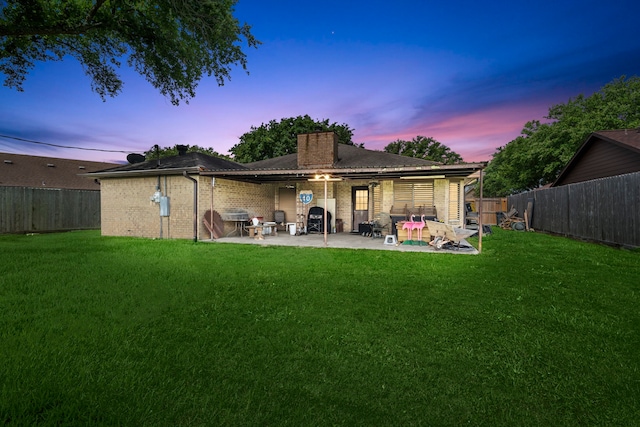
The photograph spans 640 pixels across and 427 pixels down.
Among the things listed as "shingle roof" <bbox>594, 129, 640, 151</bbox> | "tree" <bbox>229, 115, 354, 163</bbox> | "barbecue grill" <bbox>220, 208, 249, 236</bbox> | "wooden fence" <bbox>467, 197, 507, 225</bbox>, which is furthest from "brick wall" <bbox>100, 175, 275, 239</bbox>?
"wooden fence" <bbox>467, 197, 507, 225</bbox>

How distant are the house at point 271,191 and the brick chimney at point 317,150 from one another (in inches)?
2.0

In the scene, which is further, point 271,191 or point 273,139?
point 273,139

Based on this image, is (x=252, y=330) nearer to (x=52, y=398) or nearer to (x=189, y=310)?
(x=189, y=310)

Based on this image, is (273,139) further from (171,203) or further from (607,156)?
(607,156)

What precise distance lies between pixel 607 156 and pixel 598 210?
6.18 metres

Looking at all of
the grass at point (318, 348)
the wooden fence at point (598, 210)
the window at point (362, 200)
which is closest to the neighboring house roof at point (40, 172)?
the window at point (362, 200)

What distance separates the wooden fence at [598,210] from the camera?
8.05m

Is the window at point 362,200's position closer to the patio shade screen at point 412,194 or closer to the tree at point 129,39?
the patio shade screen at point 412,194

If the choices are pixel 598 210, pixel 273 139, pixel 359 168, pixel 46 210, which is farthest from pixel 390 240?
pixel 273 139

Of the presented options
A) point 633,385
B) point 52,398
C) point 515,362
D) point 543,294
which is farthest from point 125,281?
point 543,294

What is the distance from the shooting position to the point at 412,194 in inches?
498

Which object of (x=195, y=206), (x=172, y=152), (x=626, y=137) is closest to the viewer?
(x=195, y=206)

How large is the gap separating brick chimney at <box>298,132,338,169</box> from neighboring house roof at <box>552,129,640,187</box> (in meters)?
12.1

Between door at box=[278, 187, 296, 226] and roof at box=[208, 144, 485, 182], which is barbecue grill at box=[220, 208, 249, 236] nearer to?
roof at box=[208, 144, 485, 182]
